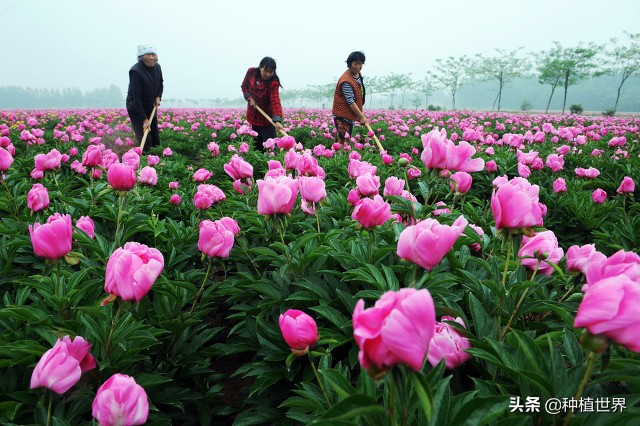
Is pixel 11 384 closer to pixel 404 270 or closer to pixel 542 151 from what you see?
pixel 404 270

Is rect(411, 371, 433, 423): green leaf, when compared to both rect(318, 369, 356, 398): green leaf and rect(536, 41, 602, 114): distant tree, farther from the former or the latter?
rect(536, 41, 602, 114): distant tree

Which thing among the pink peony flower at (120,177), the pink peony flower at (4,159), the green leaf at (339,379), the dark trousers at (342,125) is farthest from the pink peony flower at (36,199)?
the dark trousers at (342,125)

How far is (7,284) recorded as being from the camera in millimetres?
2088

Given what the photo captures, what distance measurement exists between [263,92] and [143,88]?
7.42 feet

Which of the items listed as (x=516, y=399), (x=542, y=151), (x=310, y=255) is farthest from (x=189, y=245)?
(x=542, y=151)

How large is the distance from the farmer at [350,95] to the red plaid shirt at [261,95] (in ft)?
3.85

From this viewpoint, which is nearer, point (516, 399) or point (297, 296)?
point (516, 399)

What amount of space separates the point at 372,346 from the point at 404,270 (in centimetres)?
107

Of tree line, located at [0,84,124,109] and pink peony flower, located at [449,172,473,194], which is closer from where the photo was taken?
pink peony flower, located at [449,172,473,194]

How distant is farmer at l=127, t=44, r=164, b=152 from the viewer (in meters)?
6.68

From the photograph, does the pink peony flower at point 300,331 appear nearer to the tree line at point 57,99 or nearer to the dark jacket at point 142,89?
the dark jacket at point 142,89

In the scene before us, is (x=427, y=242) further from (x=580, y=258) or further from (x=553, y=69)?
(x=553, y=69)

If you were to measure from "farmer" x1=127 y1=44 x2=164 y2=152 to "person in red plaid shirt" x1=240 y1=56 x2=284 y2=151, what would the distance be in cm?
171

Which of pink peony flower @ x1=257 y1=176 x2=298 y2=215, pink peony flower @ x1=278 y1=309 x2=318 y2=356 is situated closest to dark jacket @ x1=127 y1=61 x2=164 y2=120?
pink peony flower @ x1=257 y1=176 x2=298 y2=215
